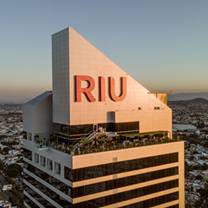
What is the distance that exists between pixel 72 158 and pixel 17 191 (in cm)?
5720

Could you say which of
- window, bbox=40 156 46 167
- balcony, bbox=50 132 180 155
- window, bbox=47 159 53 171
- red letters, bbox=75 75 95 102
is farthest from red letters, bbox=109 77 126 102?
window, bbox=40 156 46 167

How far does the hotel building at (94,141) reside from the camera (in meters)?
28.8

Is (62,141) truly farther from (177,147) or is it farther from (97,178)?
(177,147)

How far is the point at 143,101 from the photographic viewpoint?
1497 inches

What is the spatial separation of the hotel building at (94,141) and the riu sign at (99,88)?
11 centimetres

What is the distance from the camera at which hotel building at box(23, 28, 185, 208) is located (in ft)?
94.4

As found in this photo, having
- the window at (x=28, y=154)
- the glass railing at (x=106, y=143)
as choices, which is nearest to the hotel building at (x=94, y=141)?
the glass railing at (x=106, y=143)

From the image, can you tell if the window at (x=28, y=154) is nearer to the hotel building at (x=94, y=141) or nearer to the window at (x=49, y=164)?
the hotel building at (x=94, y=141)

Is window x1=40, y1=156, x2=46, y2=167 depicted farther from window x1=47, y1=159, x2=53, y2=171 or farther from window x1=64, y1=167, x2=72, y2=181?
window x1=64, y1=167, x2=72, y2=181

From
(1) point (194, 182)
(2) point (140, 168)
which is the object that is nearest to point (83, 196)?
(2) point (140, 168)

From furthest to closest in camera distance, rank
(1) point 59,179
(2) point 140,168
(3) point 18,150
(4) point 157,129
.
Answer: (3) point 18,150 → (4) point 157,129 → (2) point 140,168 → (1) point 59,179

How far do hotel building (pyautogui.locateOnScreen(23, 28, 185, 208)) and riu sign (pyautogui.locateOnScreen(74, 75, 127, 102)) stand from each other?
11cm

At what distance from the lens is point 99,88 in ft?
111

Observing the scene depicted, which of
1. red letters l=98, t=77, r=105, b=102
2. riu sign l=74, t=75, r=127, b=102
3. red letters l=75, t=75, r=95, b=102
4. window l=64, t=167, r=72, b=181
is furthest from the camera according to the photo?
red letters l=98, t=77, r=105, b=102
